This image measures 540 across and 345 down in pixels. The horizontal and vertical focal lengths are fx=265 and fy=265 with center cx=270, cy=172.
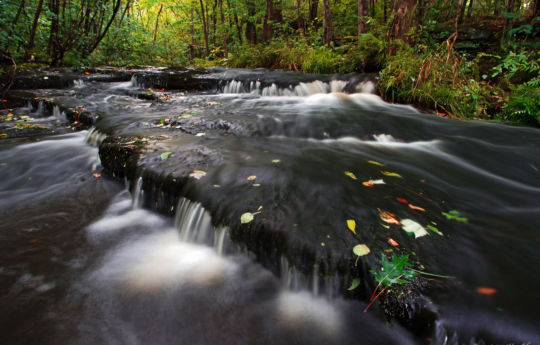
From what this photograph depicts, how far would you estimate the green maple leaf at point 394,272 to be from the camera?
4.87ft

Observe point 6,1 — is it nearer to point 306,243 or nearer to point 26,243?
point 26,243

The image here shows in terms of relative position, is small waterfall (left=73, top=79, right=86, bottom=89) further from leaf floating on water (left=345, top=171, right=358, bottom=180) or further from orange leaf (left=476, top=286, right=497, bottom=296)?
orange leaf (left=476, top=286, right=497, bottom=296)

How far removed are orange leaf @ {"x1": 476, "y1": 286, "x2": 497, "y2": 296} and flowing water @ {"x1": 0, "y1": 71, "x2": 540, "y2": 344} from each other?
0.04ft

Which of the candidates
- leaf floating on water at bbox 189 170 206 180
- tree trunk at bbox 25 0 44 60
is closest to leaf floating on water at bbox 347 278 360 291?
leaf floating on water at bbox 189 170 206 180

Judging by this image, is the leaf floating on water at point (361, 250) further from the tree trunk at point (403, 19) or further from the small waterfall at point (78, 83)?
the small waterfall at point (78, 83)

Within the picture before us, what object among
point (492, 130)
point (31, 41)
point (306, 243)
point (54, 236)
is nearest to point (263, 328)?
point (306, 243)

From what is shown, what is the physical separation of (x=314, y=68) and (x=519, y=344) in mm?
9123

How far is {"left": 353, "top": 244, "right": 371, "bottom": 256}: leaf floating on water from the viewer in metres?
1.65

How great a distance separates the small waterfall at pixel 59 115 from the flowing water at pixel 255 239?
2019 mm

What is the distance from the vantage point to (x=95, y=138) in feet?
14.9

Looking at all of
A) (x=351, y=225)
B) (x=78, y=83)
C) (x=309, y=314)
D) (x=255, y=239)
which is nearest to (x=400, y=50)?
(x=351, y=225)

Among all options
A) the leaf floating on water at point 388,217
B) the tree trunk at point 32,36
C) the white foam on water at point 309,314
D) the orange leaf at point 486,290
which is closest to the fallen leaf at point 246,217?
the white foam on water at point 309,314

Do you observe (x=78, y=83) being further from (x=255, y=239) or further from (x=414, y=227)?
(x=414, y=227)

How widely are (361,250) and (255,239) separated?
742mm
